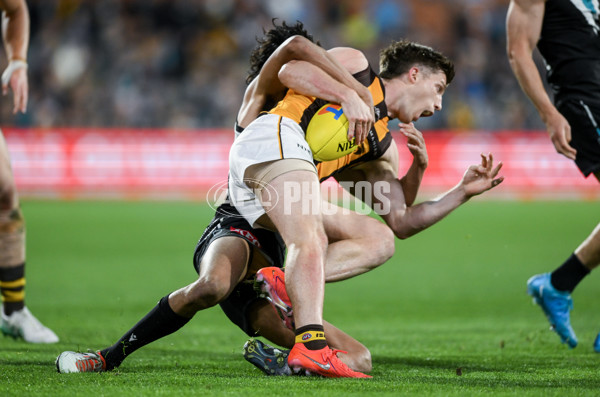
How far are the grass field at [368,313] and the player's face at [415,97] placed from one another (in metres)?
1.47

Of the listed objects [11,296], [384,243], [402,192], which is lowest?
[11,296]

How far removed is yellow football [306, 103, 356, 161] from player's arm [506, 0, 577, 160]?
3.84 ft

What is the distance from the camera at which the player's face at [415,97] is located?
4.82 m

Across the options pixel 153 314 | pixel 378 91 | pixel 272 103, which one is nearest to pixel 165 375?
pixel 153 314

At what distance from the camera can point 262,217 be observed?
14.7 ft

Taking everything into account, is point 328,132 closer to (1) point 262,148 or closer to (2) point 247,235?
(1) point 262,148

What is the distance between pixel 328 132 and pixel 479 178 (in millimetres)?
969

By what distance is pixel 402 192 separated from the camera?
4.98 meters

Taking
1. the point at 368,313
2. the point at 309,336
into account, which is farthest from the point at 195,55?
the point at 309,336

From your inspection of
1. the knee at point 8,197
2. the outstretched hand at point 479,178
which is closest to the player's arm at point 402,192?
the outstretched hand at point 479,178

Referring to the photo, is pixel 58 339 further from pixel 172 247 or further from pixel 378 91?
pixel 172 247

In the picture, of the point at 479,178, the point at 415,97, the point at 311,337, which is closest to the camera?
the point at 311,337

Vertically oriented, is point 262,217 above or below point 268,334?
above

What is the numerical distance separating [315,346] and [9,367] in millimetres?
1670
